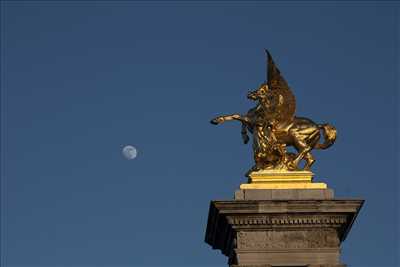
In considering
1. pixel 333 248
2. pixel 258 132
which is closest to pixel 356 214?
pixel 333 248

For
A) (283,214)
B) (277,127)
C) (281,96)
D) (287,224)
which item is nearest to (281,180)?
(283,214)

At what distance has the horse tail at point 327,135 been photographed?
3756cm

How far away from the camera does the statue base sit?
35938 millimetres

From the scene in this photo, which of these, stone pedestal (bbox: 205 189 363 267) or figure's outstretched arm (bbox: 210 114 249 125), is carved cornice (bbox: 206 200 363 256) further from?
figure's outstretched arm (bbox: 210 114 249 125)

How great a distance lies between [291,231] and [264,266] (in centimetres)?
147

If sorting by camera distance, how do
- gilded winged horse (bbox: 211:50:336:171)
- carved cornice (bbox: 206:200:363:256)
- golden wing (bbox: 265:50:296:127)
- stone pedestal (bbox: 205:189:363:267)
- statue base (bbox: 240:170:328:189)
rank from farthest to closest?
golden wing (bbox: 265:50:296:127) → gilded winged horse (bbox: 211:50:336:171) → statue base (bbox: 240:170:328:189) → carved cornice (bbox: 206:200:363:256) → stone pedestal (bbox: 205:189:363:267)

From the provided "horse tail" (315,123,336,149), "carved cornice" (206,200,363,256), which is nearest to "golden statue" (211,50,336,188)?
"horse tail" (315,123,336,149)

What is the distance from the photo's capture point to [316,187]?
3588 cm

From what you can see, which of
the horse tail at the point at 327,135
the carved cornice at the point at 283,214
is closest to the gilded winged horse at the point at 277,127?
the horse tail at the point at 327,135

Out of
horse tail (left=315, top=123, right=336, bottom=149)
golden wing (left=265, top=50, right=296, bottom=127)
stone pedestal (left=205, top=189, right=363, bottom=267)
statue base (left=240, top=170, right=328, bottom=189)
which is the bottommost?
stone pedestal (left=205, top=189, right=363, bottom=267)

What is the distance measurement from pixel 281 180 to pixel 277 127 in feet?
6.86

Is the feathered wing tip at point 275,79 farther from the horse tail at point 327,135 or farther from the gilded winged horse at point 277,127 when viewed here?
the horse tail at point 327,135

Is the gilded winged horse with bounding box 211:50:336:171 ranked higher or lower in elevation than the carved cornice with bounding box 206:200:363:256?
higher

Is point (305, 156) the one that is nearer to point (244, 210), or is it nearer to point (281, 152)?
point (281, 152)
